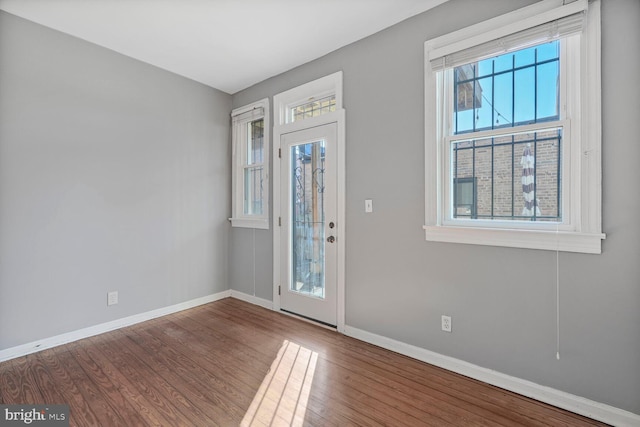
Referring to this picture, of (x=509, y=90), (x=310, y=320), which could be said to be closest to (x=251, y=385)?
(x=310, y=320)

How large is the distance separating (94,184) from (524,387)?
3962 millimetres

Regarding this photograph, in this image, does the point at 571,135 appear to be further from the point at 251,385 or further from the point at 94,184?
the point at 94,184

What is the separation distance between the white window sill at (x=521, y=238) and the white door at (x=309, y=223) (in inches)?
41.7

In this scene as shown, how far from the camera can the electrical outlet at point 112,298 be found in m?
3.00

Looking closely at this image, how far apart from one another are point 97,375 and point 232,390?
107 centimetres

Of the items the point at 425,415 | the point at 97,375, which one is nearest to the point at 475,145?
the point at 425,415

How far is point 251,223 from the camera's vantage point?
388 centimetres

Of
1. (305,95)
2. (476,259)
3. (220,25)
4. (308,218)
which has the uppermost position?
(220,25)

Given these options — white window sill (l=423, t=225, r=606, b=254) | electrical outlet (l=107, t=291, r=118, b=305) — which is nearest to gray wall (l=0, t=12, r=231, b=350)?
electrical outlet (l=107, t=291, r=118, b=305)

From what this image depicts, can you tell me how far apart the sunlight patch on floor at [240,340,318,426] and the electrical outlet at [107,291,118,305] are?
1840 mm

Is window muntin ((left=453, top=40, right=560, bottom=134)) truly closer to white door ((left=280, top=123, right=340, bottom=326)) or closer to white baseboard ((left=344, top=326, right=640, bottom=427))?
white door ((left=280, top=123, right=340, bottom=326))

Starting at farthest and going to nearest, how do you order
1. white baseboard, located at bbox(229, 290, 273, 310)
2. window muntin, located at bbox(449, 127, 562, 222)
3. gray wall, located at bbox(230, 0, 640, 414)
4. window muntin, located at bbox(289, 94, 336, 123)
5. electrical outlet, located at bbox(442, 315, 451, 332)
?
white baseboard, located at bbox(229, 290, 273, 310) → window muntin, located at bbox(289, 94, 336, 123) → electrical outlet, located at bbox(442, 315, 451, 332) → window muntin, located at bbox(449, 127, 562, 222) → gray wall, located at bbox(230, 0, 640, 414)

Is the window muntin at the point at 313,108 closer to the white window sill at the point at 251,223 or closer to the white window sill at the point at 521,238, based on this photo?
the white window sill at the point at 251,223

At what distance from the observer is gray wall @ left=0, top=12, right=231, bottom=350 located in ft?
8.13
